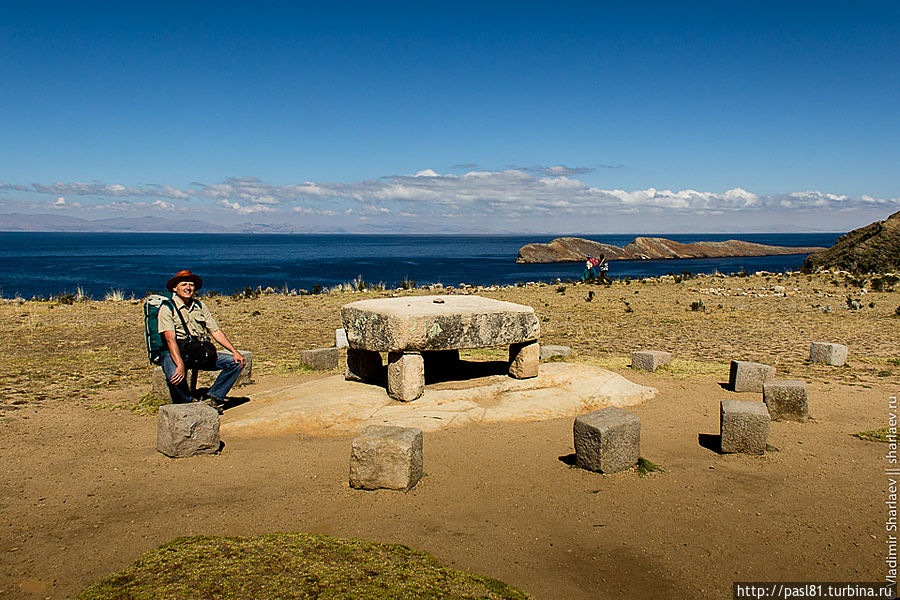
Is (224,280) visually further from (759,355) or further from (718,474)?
(718,474)

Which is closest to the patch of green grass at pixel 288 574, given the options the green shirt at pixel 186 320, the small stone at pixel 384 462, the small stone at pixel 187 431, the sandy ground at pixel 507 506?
the sandy ground at pixel 507 506

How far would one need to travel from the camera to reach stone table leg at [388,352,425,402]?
365 inches

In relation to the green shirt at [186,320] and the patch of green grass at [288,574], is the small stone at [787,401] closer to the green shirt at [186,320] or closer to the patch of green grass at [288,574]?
the patch of green grass at [288,574]

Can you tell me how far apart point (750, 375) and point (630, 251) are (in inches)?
3158

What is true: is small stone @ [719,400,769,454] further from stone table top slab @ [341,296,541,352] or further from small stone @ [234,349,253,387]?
small stone @ [234,349,253,387]

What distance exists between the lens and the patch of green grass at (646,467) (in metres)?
6.80

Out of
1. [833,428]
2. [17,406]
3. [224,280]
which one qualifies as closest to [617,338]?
[833,428]

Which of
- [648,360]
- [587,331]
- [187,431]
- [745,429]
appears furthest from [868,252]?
[187,431]

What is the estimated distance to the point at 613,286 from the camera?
32656mm

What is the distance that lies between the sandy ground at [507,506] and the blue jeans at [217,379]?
0.77 m

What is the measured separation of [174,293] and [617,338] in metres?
12.4

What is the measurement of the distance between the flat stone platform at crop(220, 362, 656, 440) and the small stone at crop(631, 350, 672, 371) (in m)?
2.03

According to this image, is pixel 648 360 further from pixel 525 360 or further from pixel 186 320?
pixel 186 320

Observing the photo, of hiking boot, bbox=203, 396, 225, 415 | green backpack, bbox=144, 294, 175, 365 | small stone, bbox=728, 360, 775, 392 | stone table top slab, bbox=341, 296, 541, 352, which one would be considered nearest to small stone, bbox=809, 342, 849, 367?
small stone, bbox=728, 360, 775, 392
